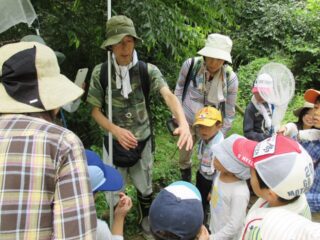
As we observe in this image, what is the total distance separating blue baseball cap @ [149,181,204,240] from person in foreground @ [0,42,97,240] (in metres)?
0.28

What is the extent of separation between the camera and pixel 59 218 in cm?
122

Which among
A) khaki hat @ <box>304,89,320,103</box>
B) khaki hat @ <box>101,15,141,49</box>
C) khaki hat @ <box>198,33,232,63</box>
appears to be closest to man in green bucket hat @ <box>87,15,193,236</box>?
khaki hat @ <box>101,15,141,49</box>

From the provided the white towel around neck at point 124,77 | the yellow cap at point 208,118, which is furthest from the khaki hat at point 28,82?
the yellow cap at point 208,118

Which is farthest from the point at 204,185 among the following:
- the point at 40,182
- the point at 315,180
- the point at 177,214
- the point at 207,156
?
the point at 40,182

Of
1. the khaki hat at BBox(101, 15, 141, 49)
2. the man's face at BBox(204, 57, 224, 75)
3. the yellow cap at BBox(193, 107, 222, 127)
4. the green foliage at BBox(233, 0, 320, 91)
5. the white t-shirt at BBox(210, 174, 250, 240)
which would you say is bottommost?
the green foliage at BBox(233, 0, 320, 91)

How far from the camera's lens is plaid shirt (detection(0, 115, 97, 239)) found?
3.94ft

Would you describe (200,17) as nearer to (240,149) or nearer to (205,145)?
(205,145)

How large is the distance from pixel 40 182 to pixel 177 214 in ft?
1.72

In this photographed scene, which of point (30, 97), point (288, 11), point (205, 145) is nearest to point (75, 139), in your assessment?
point (30, 97)

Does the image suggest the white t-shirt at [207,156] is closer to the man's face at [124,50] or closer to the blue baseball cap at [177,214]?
the man's face at [124,50]

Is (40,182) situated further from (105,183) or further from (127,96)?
(127,96)

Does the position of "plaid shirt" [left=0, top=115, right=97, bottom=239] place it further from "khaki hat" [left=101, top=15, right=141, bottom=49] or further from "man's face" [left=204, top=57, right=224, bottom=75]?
"man's face" [left=204, top=57, right=224, bottom=75]

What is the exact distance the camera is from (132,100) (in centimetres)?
299

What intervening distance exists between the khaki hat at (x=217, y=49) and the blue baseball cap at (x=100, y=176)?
1.80m
